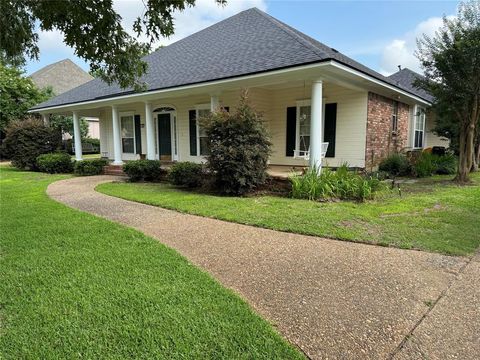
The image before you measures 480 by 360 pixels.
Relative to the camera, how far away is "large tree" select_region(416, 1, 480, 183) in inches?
361

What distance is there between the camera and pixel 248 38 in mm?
12461

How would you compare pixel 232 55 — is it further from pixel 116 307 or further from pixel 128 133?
pixel 116 307

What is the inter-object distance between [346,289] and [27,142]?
56.3ft

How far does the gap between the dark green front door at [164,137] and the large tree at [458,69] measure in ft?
33.2

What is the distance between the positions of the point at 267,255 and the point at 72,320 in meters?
2.35

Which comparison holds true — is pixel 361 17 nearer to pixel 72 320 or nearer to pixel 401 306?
pixel 401 306

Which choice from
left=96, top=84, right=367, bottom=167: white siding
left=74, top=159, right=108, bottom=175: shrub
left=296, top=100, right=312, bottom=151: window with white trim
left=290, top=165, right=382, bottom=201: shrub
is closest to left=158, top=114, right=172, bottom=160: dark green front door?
left=96, top=84, right=367, bottom=167: white siding

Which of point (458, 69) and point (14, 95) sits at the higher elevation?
point (14, 95)

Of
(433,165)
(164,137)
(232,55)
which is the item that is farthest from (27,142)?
(433,165)

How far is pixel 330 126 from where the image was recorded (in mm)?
11531

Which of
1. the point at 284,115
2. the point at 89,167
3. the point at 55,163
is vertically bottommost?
the point at 89,167

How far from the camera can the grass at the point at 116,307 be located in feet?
7.82

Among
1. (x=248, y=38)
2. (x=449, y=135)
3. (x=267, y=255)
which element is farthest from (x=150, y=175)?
(x=449, y=135)

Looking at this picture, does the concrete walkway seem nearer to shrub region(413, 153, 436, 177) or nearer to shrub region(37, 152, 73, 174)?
shrub region(413, 153, 436, 177)
